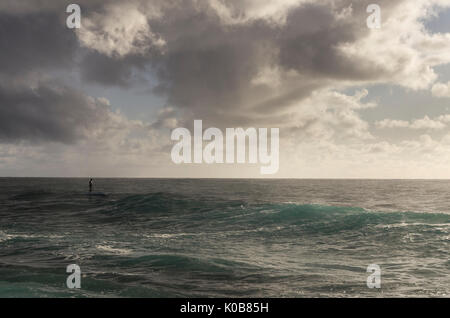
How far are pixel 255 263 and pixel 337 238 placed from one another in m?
8.48

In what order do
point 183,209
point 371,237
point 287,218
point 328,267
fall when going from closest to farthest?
point 328,267 → point 371,237 → point 287,218 → point 183,209

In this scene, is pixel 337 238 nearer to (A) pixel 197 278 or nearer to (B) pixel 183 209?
(A) pixel 197 278

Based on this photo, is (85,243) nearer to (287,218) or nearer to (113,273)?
(113,273)

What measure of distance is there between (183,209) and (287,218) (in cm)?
1262

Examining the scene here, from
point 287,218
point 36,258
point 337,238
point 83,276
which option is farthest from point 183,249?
point 287,218
